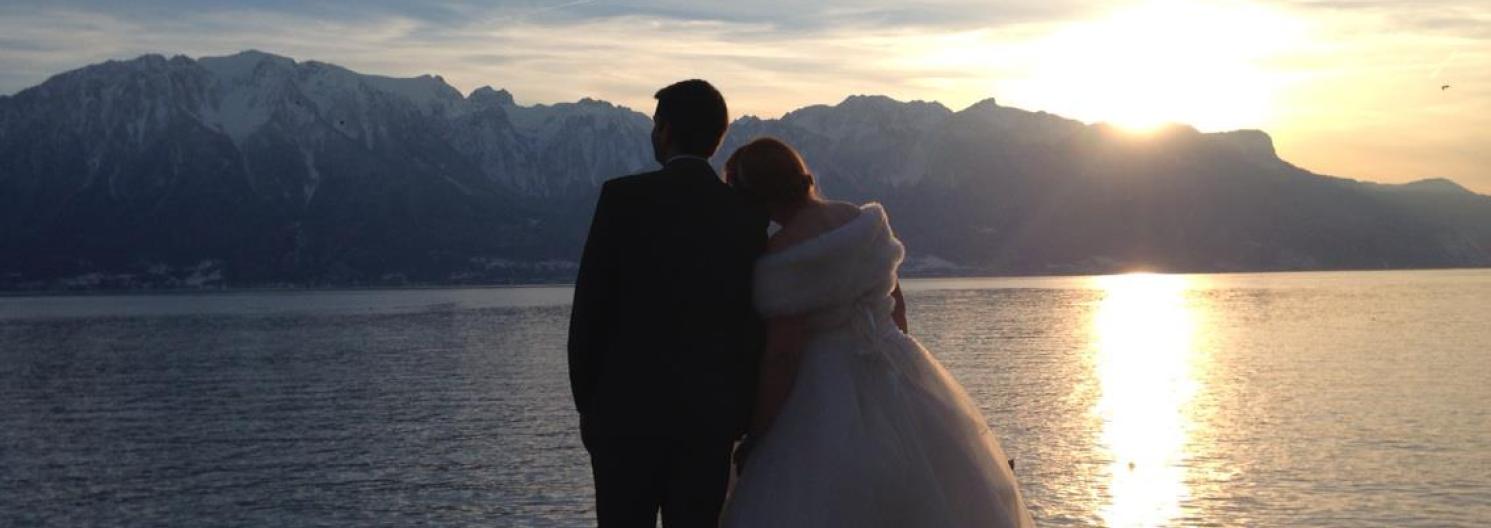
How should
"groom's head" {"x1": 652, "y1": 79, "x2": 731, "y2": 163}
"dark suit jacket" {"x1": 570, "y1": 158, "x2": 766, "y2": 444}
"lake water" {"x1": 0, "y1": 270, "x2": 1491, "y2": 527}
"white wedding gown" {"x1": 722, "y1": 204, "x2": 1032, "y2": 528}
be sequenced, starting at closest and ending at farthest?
"dark suit jacket" {"x1": 570, "y1": 158, "x2": 766, "y2": 444}
"groom's head" {"x1": 652, "y1": 79, "x2": 731, "y2": 163}
"white wedding gown" {"x1": 722, "y1": 204, "x2": 1032, "y2": 528}
"lake water" {"x1": 0, "y1": 270, "x2": 1491, "y2": 527}

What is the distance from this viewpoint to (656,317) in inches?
238

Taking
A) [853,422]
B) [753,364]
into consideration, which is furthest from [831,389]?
[753,364]

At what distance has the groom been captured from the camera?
19.6ft

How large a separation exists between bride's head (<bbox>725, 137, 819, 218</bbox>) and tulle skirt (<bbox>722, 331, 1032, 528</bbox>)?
66 centimetres

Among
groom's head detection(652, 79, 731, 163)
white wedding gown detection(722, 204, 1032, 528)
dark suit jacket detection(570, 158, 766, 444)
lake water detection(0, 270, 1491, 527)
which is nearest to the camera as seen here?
dark suit jacket detection(570, 158, 766, 444)

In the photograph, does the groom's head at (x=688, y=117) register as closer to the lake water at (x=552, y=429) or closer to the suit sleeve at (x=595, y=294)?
the suit sleeve at (x=595, y=294)

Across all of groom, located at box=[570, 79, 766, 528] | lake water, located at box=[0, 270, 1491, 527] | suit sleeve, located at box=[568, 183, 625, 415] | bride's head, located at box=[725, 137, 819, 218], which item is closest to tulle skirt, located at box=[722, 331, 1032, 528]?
groom, located at box=[570, 79, 766, 528]

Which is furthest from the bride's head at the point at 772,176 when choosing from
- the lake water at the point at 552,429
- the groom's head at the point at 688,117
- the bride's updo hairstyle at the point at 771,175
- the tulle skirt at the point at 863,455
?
the lake water at the point at 552,429

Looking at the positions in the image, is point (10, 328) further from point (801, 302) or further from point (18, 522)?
point (801, 302)

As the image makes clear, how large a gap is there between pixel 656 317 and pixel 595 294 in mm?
273

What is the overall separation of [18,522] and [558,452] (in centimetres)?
1605

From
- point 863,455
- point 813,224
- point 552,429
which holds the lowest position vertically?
point 552,429

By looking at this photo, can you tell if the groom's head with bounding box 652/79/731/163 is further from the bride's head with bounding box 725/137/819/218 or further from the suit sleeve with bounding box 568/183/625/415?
the suit sleeve with bounding box 568/183/625/415

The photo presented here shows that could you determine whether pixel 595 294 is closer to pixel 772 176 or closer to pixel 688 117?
pixel 688 117
